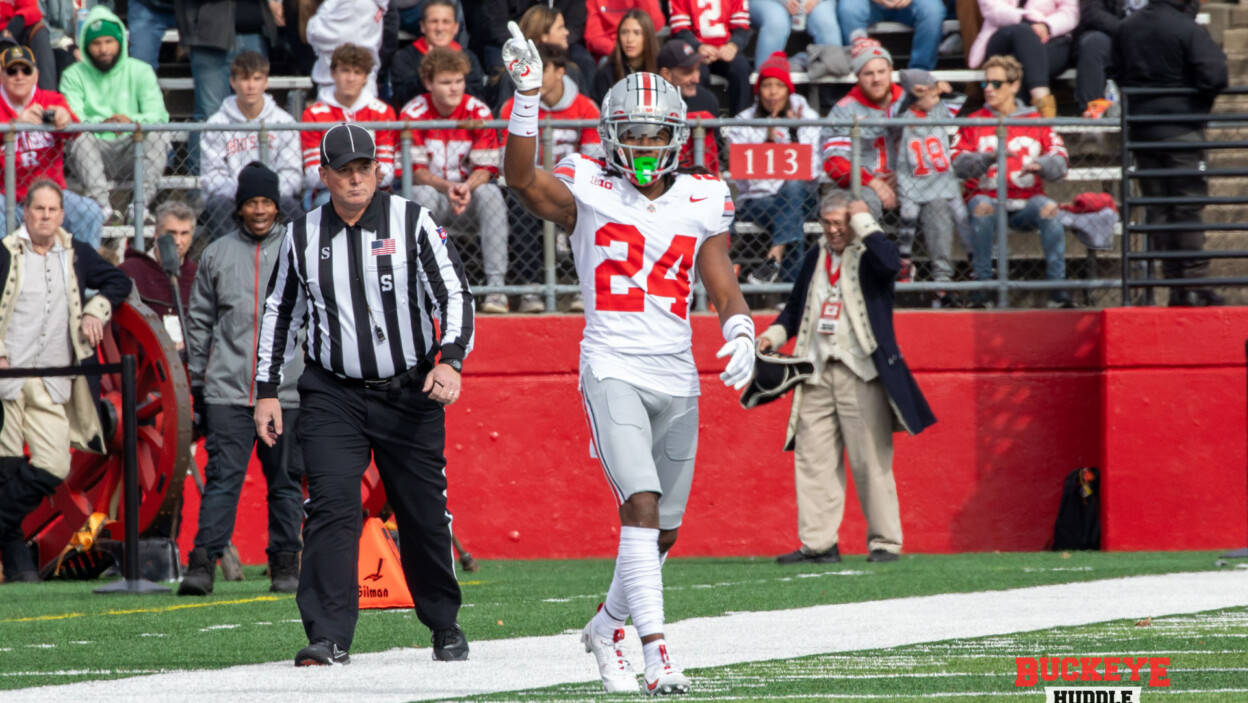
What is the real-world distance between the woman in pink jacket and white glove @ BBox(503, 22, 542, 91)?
8.24 meters

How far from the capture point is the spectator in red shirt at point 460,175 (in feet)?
40.3

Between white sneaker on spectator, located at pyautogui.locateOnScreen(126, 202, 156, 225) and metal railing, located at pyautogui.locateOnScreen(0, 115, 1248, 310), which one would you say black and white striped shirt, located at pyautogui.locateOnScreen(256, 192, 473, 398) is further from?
white sneaker on spectator, located at pyautogui.locateOnScreen(126, 202, 156, 225)

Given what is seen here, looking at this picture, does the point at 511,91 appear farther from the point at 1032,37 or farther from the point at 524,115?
the point at 524,115

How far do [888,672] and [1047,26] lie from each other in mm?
9130

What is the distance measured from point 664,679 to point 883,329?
6.67 metres

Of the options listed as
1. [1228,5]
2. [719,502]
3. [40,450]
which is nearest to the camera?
[40,450]

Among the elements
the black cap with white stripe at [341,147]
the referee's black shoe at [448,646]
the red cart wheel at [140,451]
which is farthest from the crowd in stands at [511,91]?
the referee's black shoe at [448,646]

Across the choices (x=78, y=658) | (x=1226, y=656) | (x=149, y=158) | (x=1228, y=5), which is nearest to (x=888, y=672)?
(x=1226, y=656)

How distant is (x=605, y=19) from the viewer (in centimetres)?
1421

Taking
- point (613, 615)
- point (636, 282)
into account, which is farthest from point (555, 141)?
point (613, 615)

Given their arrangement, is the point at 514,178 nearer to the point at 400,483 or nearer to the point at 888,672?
the point at 400,483

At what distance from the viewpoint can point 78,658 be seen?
7.06m

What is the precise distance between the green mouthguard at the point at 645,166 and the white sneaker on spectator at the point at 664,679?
1.59 meters

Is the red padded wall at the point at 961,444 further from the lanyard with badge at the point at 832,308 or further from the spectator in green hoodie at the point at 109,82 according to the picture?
the spectator in green hoodie at the point at 109,82
